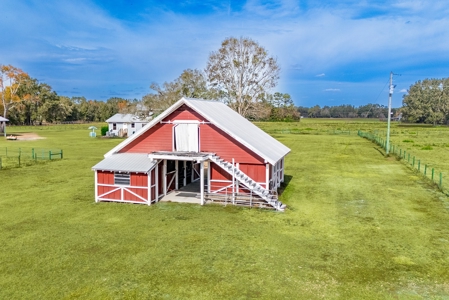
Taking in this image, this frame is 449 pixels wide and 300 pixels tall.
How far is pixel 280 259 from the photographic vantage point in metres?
12.8

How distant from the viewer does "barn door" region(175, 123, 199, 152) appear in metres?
21.0

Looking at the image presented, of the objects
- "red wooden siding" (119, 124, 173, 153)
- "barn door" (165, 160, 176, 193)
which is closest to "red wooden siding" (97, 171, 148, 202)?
"barn door" (165, 160, 176, 193)

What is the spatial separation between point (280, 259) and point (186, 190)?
11.3 meters

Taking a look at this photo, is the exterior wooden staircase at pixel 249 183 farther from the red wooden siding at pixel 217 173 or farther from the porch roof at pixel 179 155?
the red wooden siding at pixel 217 173

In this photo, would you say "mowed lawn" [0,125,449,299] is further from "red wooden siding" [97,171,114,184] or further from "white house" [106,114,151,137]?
"white house" [106,114,151,137]

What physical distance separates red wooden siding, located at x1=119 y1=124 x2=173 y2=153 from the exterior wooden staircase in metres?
3.06

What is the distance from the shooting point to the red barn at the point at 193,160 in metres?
19.6

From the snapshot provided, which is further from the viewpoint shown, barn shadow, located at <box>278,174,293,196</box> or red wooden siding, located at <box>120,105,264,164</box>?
barn shadow, located at <box>278,174,293,196</box>

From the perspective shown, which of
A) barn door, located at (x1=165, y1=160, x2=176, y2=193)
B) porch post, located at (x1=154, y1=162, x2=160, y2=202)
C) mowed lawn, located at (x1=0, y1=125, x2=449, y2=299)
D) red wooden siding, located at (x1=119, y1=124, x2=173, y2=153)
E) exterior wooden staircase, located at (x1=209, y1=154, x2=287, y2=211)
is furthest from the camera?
barn door, located at (x1=165, y1=160, x2=176, y2=193)

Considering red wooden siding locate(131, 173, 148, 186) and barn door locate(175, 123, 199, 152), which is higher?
barn door locate(175, 123, 199, 152)

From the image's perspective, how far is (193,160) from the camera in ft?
65.1

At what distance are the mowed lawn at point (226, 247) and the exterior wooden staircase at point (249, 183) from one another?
29.0 inches

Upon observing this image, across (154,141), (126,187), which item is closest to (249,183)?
(154,141)

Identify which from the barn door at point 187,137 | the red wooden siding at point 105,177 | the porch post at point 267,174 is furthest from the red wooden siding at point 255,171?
the red wooden siding at point 105,177
